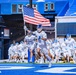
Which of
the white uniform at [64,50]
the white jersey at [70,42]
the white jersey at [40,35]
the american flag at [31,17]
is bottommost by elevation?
the white uniform at [64,50]

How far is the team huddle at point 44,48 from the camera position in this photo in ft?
45.5

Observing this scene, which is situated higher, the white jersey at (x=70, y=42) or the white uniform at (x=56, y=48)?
the white jersey at (x=70, y=42)

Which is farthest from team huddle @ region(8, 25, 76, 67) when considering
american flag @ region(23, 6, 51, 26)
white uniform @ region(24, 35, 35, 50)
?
american flag @ region(23, 6, 51, 26)

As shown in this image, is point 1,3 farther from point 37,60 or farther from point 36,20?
point 37,60

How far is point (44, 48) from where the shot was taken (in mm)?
13836

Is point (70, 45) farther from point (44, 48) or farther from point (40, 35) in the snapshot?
point (40, 35)

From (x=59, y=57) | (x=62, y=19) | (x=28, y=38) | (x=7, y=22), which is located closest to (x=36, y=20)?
(x=59, y=57)

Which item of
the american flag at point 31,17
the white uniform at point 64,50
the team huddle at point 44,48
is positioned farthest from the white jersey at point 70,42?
the american flag at point 31,17

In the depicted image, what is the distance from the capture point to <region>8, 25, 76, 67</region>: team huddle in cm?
1386

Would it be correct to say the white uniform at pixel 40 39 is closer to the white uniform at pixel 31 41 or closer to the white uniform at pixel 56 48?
the white uniform at pixel 31 41

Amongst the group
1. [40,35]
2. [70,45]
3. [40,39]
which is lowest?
[70,45]

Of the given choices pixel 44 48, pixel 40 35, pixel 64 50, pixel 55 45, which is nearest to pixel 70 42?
pixel 64 50

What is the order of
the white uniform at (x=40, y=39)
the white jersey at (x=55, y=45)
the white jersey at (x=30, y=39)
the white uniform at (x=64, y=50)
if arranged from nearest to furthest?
the white uniform at (x=40, y=39), the white jersey at (x=30, y=39), the white uniform at (x=64, y=50), the white jersey at (x=55, y=45)

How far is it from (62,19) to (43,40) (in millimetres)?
13286
